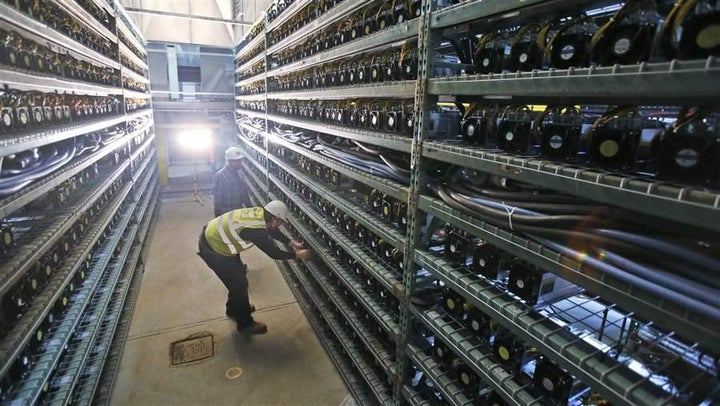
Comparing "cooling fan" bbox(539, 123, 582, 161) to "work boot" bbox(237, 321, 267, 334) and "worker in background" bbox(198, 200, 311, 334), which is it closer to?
"worker in background" bbox(198, 200, 311, 334)

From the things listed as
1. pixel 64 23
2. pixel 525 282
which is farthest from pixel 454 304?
pixel 64 23

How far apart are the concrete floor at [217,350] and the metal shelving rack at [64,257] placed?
0.19 metres

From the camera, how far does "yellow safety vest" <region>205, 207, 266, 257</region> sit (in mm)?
2973

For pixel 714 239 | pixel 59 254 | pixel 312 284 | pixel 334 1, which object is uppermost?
pixel 334 1

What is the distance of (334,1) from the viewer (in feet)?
8.19

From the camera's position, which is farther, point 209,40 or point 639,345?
point 209,40

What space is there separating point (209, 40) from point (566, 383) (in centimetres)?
812

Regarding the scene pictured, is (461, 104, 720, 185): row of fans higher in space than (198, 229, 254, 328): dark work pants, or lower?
higher

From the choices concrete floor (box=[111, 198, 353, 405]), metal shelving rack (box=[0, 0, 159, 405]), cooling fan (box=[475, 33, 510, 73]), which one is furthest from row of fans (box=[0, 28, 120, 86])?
cooling fan (box=[475, 33, 510, 73])

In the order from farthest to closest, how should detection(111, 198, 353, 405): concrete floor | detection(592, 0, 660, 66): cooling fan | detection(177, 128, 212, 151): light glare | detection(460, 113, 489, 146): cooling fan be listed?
1. detection(177, 128, 212, 151): light glare
2. detection(111, 198, 353, 405): concrete floor
3. detection(460, 113, 489, 146): cooling fan
4. detection(592, 0, 660, 66): cooling fan

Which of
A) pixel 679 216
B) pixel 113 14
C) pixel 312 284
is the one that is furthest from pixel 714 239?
pixel 113 14

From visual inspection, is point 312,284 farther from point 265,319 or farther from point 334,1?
point 334,1

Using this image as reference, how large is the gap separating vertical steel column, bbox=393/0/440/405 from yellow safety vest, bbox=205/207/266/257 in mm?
1465

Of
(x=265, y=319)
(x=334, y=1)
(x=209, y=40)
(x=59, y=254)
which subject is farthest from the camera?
(x=209, y=40)
